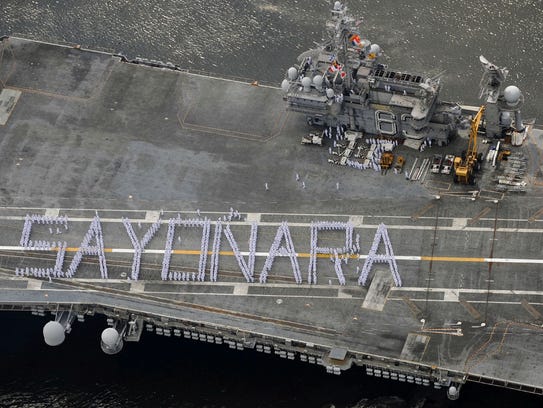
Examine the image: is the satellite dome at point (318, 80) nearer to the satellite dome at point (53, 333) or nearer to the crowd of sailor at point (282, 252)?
the crowd of sailor at point (282, 252)

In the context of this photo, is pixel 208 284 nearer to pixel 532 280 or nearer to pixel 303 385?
pixel 303 385

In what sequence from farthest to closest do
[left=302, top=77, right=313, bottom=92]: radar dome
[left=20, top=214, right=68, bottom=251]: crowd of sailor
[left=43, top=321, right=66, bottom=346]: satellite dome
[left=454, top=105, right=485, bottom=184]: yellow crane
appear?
[left=302, top=77, right=313, bottom=92]: radar dome → [left=20, top=214, right=68, bottom=251]: crowd of sailor → [left=454, top=105, right=485, bottom=184]: yellow crane → [left=43, top=321, right=66, bottom=346]: satellite dome

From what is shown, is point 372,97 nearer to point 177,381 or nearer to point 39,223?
point 177,381

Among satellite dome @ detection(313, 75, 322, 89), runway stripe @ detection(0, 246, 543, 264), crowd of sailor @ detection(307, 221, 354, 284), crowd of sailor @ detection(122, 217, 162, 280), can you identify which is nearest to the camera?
runway stripe @ detection(0, 246, 543, 264)

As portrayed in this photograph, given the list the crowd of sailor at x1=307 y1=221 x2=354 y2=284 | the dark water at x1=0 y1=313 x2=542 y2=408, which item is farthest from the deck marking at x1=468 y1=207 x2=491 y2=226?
the dark water at x1=0 y1=313 x2=542 y2=408

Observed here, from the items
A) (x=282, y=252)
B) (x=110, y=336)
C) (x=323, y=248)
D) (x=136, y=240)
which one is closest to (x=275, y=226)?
(x=282, y=252)

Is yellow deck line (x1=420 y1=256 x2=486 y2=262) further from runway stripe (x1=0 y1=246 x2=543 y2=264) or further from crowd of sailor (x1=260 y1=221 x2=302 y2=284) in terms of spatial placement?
crowd of sailor (x1=260 y1=221 x2=302 y2=284)

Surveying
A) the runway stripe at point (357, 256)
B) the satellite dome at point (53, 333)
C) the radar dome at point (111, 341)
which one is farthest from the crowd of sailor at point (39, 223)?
the radar dome at point (111, 341)
